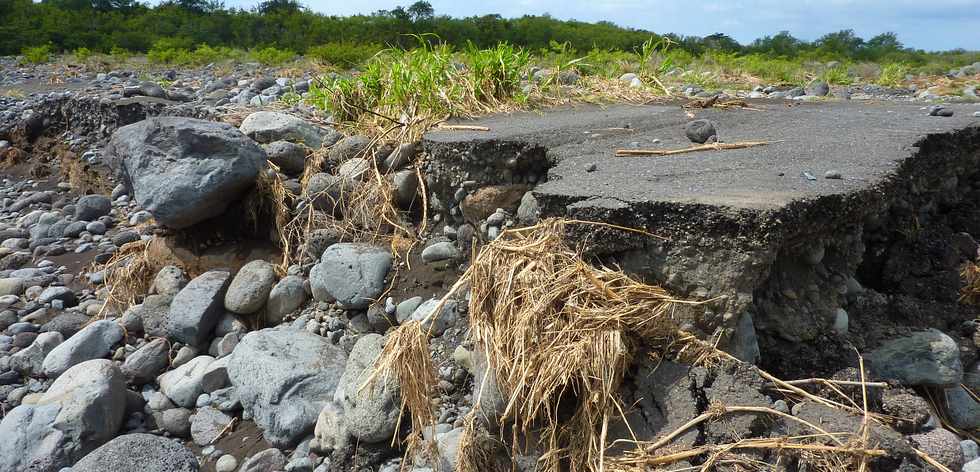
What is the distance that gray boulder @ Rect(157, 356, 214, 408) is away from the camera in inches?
121

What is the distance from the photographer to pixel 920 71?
8047mm

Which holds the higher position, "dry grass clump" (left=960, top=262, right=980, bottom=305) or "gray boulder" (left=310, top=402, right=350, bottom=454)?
"dry grass clump" (left=960, top=262, right=980, bottom=305)

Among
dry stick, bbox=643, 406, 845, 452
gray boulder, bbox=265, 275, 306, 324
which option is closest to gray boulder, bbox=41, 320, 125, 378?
gray boulder, bbox=265, 275, 306, 324

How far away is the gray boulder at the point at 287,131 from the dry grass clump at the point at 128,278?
3.12 ft

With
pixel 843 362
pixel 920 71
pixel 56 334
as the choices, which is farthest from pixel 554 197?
pixel 920 71

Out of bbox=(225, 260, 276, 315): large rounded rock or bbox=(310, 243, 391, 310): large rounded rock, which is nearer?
bbox=(310, 243, 391, 310): large rounded rock

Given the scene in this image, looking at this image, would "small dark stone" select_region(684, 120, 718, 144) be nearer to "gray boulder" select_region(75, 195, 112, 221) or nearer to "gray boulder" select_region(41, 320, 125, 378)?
"gray boulder" select_region(41, 320, 125, 378)

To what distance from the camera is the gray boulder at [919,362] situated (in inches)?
86.8

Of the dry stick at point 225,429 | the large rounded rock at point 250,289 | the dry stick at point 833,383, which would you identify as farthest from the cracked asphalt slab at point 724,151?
the dry stick at point 225,429

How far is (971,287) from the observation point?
2.65m

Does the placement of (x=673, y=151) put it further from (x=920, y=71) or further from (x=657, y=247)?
(x=920, y=71)

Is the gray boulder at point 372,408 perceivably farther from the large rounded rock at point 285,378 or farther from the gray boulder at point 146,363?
the gray boulder at point 146,363

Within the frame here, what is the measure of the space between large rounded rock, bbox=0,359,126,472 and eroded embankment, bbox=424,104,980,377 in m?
1.68

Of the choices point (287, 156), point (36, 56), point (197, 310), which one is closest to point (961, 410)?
point (197, 310)
